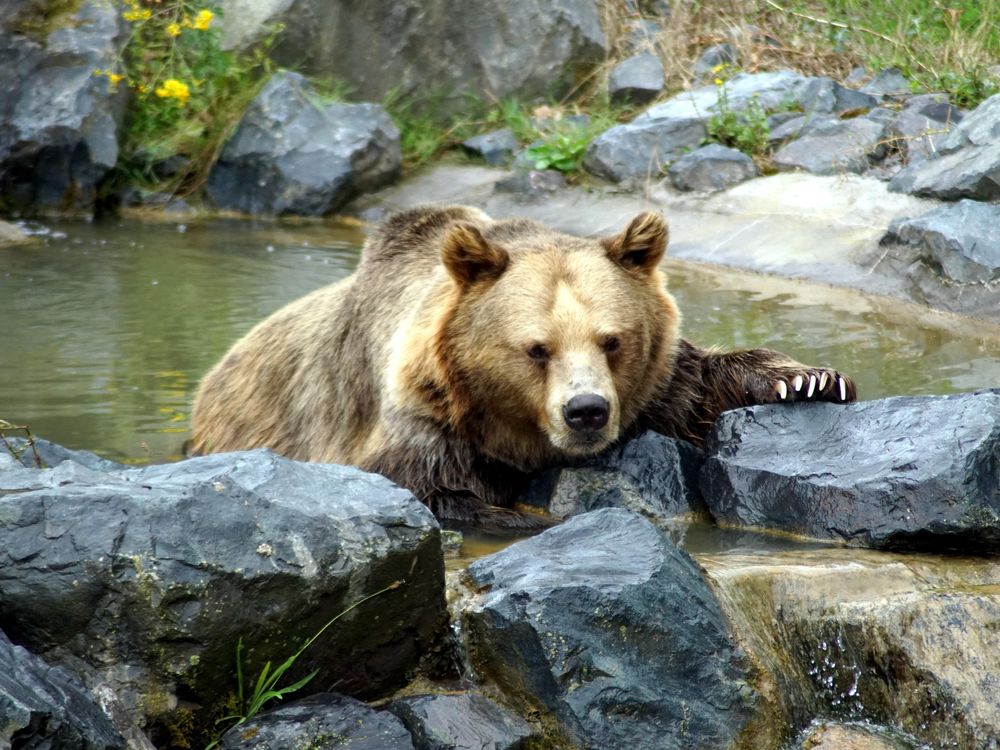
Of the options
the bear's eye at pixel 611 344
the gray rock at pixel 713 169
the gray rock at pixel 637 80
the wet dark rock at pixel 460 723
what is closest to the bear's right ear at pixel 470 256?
the bear's eye at pixel 611 344

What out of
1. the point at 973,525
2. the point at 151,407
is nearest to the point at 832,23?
the point at 151,407

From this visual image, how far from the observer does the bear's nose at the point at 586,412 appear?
4.53m

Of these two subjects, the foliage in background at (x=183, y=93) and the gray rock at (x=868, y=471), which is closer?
the gray rock at (x=868, y=471)

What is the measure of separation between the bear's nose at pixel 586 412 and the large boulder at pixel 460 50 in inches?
361

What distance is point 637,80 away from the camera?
502 inches

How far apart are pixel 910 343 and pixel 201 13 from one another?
7583 millimetres

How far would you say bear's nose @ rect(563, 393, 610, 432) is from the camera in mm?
4527

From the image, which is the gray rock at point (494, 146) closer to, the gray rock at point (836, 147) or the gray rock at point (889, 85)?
the gray rock at point (836, 147)

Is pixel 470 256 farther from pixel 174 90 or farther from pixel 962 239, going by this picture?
pixel 174 90

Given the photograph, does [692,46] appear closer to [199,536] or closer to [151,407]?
[151,407]

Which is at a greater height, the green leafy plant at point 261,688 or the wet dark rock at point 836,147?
the wet dark rock at point 836,147

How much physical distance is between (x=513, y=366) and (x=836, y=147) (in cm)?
586

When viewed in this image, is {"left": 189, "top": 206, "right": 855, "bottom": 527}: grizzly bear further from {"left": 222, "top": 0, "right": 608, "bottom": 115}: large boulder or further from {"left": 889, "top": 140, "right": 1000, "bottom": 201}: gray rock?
{"left": 222, "top": 0, "right": 608, "bottom": 115}: large boulder

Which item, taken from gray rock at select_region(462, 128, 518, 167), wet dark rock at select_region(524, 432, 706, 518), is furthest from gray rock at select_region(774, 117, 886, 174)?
wet dark rock at select_region(524, 432, 706, 518)
